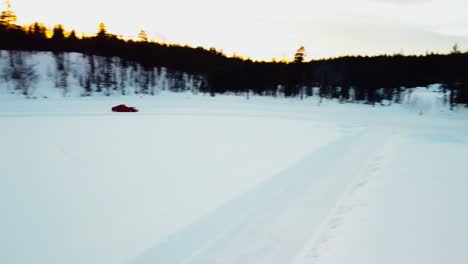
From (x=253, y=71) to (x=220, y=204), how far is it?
8634 cm

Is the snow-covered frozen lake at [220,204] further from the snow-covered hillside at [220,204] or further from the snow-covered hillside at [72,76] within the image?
the snow-covered hillside at [72,76]

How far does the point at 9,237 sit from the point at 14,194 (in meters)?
2.40

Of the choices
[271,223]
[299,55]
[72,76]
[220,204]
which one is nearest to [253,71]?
[299,55]

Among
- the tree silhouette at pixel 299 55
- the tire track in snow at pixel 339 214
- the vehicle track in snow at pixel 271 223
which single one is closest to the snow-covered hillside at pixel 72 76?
the tree silhouette at pixel 299 55

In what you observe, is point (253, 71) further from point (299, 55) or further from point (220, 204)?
point (220, 204)

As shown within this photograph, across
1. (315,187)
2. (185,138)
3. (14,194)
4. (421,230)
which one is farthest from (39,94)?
(421,230)

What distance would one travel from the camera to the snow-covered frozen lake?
585 cm

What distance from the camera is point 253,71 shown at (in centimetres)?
9175

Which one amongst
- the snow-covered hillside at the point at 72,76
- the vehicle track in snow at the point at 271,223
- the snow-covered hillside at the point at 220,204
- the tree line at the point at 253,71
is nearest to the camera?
the vehicle track in snow at the point at 271,223

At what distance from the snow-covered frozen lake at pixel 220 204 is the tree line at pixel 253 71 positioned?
53.6 m

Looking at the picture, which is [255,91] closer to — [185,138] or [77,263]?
[185,138]

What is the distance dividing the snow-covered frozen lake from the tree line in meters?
53.6

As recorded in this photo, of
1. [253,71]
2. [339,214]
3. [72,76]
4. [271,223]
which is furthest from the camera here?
[253,71]

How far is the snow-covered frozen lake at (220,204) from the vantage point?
5.85 meters
